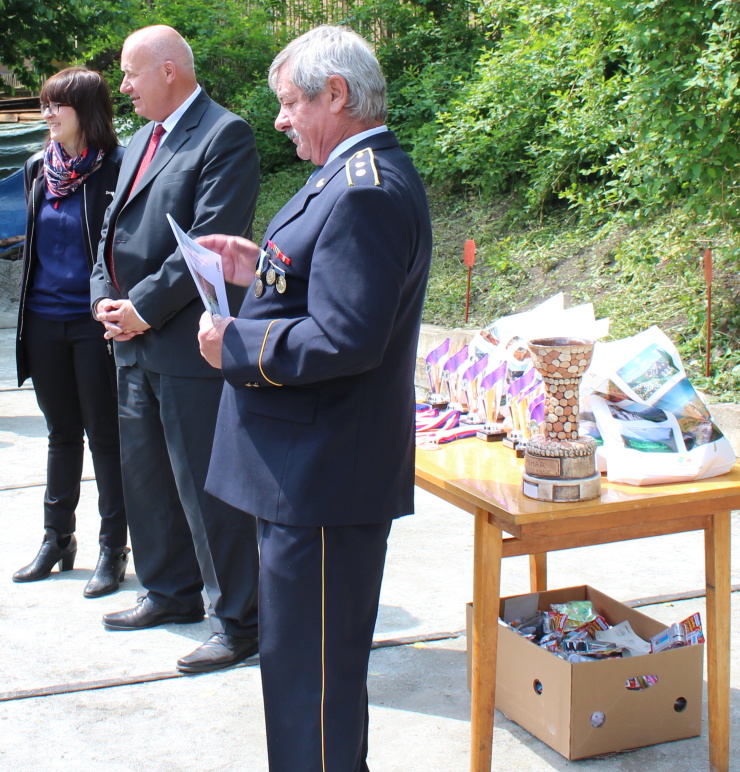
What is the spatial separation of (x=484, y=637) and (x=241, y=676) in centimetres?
106

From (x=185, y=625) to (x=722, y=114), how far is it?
397 cm

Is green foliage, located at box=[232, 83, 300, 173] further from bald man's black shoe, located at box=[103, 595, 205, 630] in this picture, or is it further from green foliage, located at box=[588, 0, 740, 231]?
bald man's black shoe, located at box=[103, 595, 205, 630]

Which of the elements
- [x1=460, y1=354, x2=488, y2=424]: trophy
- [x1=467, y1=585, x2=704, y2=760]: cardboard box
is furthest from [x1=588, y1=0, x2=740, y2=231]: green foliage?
[x1=467, y1=585, x2=704, y2=760]: cardboard box

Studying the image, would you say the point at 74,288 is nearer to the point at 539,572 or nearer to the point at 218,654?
the point at 218,654

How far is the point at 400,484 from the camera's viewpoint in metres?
2.19

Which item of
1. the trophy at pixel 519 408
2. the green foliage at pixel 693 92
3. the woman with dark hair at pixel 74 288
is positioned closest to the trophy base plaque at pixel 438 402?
the trophy at pixel 519 408

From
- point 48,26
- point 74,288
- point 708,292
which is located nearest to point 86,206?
point 74,288

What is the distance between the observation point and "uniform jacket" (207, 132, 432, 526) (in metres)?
1.95

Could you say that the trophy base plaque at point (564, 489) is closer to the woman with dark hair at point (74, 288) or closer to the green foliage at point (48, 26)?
the woman with dark hair at point (74, 288)

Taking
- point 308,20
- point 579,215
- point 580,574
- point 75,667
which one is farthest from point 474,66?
point 75,667

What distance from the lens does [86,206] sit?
12.5 feet

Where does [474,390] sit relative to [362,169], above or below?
below

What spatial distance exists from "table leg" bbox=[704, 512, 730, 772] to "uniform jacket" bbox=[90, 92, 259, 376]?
167 centimetres

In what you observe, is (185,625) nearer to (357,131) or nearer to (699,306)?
(357,131)
